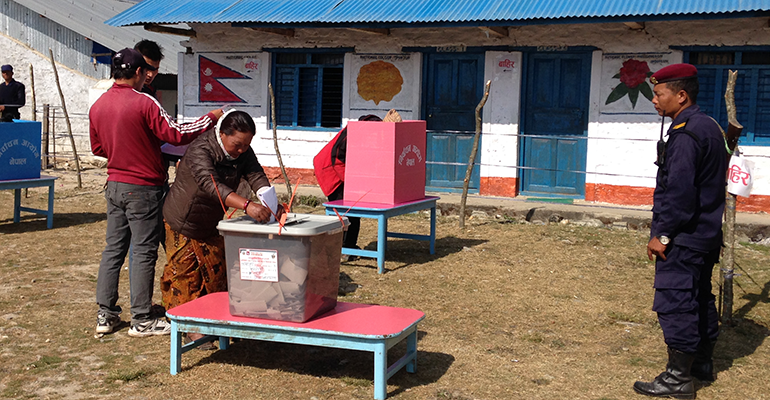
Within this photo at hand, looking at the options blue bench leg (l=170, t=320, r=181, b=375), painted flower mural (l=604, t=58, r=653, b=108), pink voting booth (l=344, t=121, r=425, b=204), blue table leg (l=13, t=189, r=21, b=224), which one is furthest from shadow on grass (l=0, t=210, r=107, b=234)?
painted flower mural (l=604, t=58, r=653, b=108)

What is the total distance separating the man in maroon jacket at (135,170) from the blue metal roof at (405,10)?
6.78 metres

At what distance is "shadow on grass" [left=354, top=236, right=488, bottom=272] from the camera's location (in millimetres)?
8305

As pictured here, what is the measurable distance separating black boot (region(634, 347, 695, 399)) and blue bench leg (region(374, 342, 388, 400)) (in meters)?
1.51

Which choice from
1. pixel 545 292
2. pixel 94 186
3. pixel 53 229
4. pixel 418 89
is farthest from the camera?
pixel 94 186

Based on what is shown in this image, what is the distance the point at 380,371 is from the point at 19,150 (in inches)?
273

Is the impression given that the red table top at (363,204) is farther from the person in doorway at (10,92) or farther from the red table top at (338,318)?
the person in doorway at (10,92)

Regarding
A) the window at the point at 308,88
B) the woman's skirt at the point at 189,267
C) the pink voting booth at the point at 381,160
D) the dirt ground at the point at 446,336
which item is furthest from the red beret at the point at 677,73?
the window at the point at 308,88

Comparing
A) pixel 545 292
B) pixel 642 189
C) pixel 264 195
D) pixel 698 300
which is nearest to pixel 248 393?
pixel 264 195

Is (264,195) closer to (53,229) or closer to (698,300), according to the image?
(698,300)

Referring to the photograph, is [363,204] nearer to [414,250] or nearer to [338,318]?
[414,250]

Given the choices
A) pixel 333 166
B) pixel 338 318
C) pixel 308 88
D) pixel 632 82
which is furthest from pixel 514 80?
pixel 338 318

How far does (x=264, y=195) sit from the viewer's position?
4469mm

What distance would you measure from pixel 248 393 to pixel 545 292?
11.1 ft

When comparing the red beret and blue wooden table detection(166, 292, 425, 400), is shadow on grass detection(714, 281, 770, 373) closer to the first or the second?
the red beret
